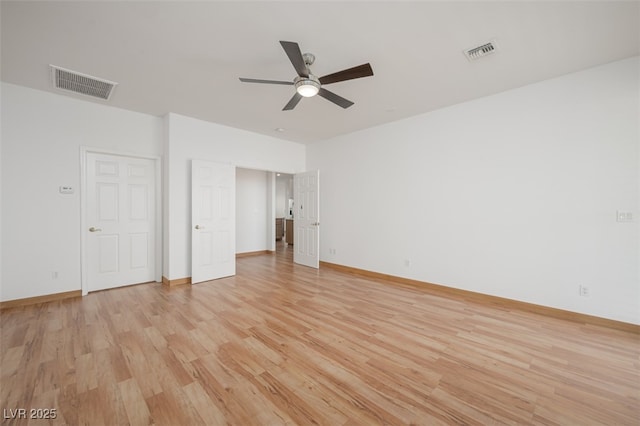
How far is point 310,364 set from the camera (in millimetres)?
2162

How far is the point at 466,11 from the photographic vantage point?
205 cm

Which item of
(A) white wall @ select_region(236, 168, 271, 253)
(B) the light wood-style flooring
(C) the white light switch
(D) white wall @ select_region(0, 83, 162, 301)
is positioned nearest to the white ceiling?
(D) white wall @ select_region(0, 83, 162, 301)

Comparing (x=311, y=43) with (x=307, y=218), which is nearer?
(x=311, y=43)

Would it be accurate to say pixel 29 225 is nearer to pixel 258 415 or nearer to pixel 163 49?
pixel 163 49

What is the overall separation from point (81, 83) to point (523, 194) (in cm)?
621

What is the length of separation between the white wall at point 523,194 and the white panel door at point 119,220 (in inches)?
169

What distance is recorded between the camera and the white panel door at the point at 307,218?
5788mm

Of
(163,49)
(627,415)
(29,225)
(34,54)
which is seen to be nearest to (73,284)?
(29,225)

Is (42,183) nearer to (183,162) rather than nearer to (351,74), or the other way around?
(183,162)

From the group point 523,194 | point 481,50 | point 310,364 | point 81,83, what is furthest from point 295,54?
point 523,194

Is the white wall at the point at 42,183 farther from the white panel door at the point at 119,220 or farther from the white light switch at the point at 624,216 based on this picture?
the white light switch at the point at 624,216

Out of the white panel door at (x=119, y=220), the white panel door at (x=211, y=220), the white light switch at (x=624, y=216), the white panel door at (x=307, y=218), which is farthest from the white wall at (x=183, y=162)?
the white light switch at (x=624, y=216)

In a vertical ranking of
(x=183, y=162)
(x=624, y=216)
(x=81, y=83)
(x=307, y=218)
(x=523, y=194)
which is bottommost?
(x=307, y=218)

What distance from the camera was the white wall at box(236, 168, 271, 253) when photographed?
280 inches
